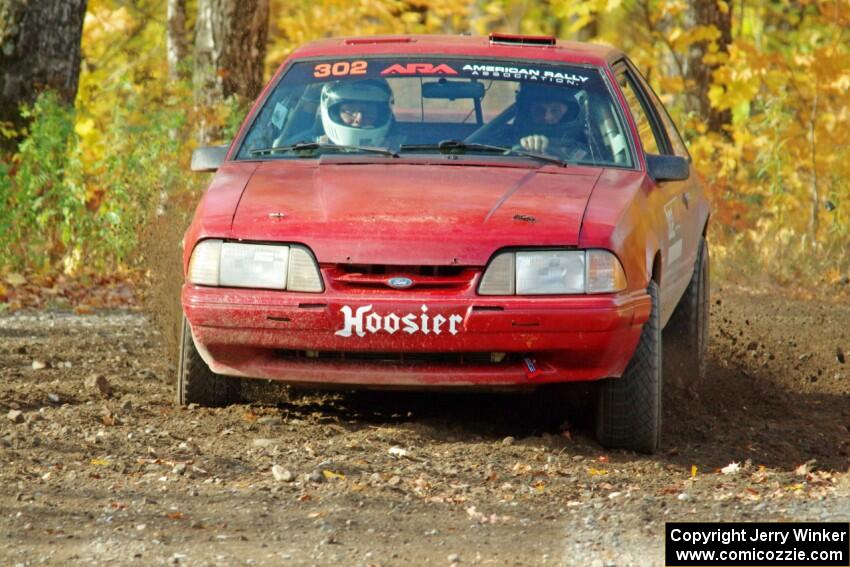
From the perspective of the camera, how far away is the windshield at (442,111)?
21.2 ft

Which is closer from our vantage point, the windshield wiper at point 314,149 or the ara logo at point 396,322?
the ara logo at point 396,322

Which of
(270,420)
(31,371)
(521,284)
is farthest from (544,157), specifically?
(31,371)

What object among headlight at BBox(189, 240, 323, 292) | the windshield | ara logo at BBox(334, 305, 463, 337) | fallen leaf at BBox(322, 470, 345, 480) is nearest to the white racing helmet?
the windshield

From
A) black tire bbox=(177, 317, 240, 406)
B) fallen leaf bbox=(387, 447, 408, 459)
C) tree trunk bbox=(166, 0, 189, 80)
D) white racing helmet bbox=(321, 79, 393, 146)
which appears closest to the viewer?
fallen leaf bbox=(387, 447, 408, 459)

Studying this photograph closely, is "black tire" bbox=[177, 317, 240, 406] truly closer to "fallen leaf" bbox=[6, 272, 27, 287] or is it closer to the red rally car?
the red rally car

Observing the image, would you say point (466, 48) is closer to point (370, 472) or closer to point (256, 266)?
point (256, 266)

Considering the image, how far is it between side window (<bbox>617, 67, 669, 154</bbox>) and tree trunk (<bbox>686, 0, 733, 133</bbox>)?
30.1 feet

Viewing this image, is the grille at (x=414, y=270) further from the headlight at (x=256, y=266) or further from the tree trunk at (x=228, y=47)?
the tree trunk at (x=228, y=47)

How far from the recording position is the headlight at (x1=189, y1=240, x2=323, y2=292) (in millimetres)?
5453

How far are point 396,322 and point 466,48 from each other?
2006mm

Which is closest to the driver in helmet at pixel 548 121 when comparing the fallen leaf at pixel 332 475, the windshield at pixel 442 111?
the windshield at pixel 442 111

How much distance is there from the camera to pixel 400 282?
5367 mm

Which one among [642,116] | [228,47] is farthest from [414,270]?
[228,47]

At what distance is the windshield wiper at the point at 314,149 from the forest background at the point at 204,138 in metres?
1.45
